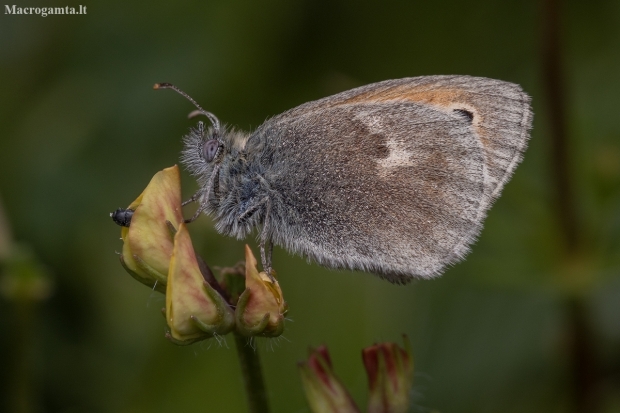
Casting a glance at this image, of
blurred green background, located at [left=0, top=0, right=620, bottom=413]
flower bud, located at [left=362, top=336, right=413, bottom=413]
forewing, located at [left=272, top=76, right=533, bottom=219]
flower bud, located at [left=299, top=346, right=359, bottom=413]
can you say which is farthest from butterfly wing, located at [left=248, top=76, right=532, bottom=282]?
blurred green background, located at [left=0, top=0, right=620, bottom=413]

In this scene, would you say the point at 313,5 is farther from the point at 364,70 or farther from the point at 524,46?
the point at 524,46

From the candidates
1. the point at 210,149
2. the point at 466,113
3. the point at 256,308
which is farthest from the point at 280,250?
the point at 256,308

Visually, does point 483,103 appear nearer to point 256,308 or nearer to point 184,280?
point 256,308

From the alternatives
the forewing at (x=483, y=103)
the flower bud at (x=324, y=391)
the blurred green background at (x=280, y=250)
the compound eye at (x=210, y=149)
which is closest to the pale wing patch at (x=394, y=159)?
the forewing at (x=483, y=103)

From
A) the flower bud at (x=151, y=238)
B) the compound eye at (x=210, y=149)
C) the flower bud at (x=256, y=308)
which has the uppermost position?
the compound eye at (x=210, y=149)

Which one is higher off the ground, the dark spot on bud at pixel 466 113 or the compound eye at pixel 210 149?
the dark spot on bud at pixel 466 113

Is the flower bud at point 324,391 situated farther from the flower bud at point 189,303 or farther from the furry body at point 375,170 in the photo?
the furry body at point 375,170

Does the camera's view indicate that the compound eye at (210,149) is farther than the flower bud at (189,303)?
Yes
